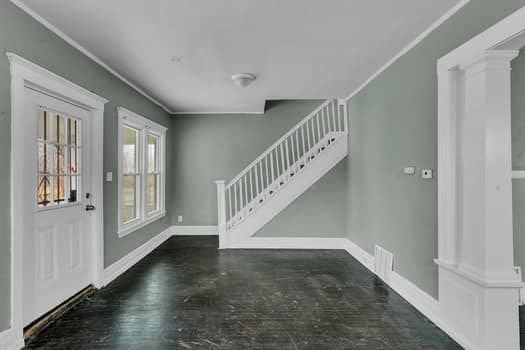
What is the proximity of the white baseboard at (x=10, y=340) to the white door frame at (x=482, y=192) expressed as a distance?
3.40m

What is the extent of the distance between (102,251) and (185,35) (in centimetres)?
259

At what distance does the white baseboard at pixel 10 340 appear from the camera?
1.83m

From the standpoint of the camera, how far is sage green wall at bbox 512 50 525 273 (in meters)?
2.30

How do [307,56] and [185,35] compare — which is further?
[307,56]

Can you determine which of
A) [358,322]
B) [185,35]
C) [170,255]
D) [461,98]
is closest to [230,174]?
[170,255]

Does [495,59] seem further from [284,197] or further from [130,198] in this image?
[130,198]

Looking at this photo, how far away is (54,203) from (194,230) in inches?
131

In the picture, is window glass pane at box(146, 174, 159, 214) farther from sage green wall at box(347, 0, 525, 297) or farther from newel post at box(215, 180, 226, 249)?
→ sage green wall at box(347, 0, 525, 297)

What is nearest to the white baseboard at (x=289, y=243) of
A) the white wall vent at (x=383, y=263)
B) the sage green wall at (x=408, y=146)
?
the sage green wall at (x=408, y=146)

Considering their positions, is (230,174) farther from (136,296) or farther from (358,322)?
(358,322)

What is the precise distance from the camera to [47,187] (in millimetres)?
2393

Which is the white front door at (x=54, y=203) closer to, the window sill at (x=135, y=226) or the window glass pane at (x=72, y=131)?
the window glass pane at (x=72, y=131)

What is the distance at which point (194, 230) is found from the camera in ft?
18.5

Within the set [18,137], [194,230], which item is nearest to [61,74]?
[18,137]
